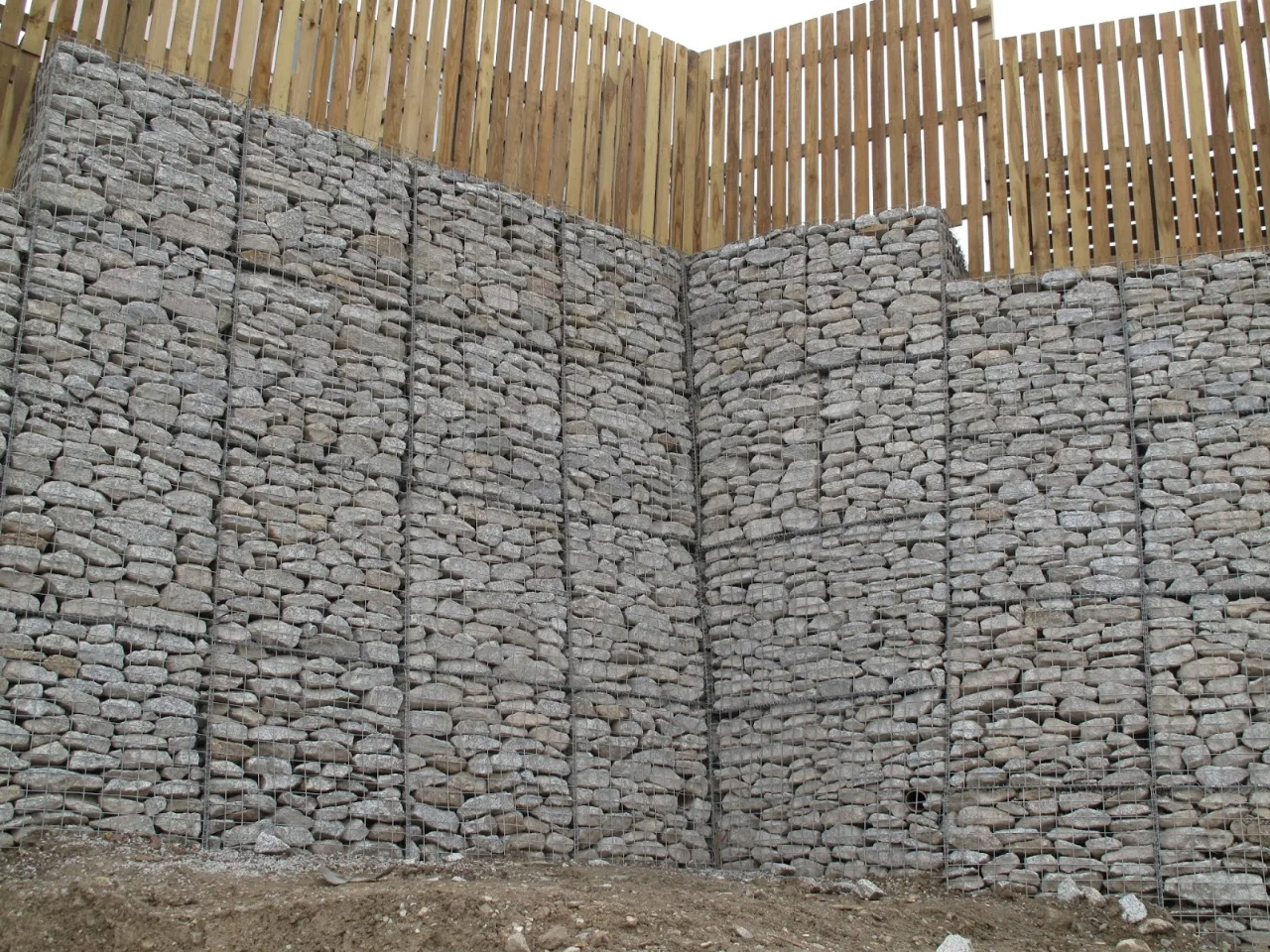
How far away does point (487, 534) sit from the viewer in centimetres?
978

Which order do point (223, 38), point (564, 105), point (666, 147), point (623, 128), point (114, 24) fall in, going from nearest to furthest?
point (114, 24)
point (223, 38)
point (564, 105)
point (623, 128)
point (666, 147)

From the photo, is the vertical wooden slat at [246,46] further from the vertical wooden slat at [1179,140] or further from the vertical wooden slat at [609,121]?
the vertical wooden slat at [1179,140]

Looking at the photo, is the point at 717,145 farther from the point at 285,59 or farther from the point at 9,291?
the point at 9,291

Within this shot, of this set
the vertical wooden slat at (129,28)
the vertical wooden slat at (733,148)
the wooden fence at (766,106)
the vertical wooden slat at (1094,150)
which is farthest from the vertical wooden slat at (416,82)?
the vertical wooden slat at (1094,150)

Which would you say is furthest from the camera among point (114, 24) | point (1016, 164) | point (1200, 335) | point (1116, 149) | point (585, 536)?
point (1016, 164)

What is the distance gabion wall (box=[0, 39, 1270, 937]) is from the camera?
27.5 ft

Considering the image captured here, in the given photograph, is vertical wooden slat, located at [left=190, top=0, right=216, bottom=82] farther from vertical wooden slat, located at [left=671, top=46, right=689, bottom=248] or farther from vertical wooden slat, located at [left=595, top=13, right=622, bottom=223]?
vertical wooden slat, located at [left=671, top=46, right=689, bottom=248]

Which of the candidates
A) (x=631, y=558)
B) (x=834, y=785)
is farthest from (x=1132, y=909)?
(x=631, y=558)

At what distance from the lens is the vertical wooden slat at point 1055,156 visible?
10.5m

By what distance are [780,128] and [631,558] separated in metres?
3.92

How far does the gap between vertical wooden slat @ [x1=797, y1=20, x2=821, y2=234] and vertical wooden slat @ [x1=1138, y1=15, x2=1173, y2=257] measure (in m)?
2.53

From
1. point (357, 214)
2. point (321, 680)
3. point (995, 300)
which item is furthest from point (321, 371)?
point (995, 300)

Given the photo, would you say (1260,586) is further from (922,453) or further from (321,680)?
(321,680)

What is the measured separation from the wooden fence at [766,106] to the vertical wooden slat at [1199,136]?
0.05 feet
